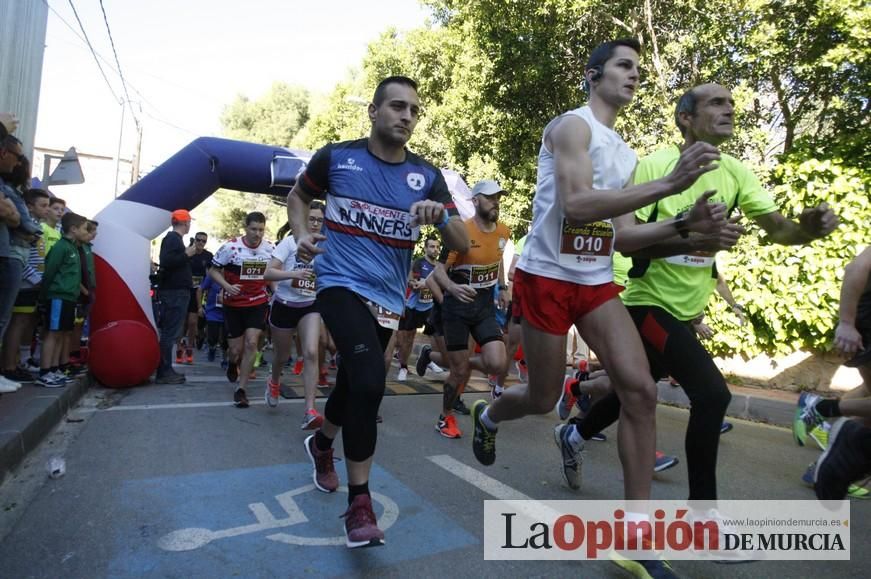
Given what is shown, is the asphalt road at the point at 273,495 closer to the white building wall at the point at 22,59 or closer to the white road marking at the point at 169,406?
the white road marking at the point at 169,406

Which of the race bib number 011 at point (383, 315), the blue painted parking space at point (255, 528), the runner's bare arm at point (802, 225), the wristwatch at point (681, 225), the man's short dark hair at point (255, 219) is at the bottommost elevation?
the blue painted parking space at point (255, 528)

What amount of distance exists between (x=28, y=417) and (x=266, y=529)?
102 inches

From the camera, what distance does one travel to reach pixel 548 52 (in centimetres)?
1302

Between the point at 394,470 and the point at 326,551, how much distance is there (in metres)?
1.36

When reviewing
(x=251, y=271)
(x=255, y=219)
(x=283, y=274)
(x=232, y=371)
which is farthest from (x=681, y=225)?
(x=232, y=371)

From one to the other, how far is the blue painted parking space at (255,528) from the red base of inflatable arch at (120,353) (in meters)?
3.75

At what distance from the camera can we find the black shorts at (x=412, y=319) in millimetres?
9289

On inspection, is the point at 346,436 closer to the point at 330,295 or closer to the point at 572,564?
the point at 330,295

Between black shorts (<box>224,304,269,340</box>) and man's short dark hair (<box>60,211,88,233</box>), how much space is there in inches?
71.0

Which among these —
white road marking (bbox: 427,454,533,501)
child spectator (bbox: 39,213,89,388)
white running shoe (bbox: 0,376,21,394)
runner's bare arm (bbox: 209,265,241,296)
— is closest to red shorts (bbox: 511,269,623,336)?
white road marking (bbox: 427,454,533,501)

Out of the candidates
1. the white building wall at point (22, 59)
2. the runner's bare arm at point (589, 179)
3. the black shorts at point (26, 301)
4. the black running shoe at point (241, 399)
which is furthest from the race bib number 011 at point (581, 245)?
the white building wall at point (22, 59)

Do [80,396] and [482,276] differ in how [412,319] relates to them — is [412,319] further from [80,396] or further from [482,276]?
[80,396]

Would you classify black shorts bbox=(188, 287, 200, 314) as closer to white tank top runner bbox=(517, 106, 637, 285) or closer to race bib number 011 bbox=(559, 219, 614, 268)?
white tank top runner bbox=(517, 106, 637, 285)

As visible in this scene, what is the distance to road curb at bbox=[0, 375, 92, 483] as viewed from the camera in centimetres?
388
